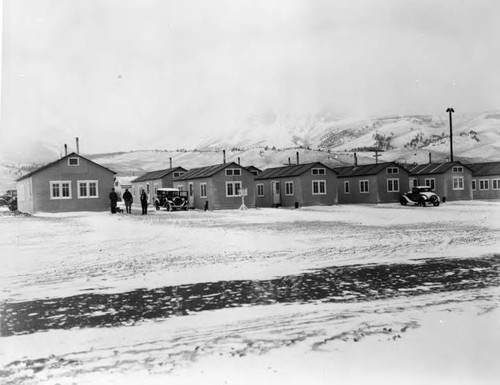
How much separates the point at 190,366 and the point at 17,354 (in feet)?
6.48

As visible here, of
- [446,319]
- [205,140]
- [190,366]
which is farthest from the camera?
[205,140]

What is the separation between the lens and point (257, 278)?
843 cm

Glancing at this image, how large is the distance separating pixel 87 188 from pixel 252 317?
77.0ft

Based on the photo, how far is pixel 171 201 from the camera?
2977cm

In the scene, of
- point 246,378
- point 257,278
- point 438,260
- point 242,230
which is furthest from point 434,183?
point 246,378

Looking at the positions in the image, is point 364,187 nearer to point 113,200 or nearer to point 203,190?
point 203,190

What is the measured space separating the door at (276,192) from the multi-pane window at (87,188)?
12.7 m

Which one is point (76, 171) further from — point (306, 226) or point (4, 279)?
point (4, 279)

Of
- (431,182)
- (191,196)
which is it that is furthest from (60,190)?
(431,182)

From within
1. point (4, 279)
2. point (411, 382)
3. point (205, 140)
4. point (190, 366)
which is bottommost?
point (411, 382)

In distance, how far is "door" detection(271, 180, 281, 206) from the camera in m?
35.4

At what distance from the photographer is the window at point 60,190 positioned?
90.2 ft

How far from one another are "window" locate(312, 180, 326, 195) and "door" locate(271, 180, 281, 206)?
2.94 meters

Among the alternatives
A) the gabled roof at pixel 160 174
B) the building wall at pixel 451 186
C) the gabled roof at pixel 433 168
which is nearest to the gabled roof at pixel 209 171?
the gabled roof at pixel 160 174
